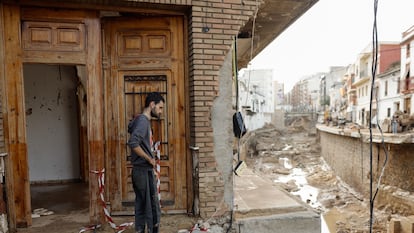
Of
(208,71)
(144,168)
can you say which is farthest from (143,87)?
(144,168)

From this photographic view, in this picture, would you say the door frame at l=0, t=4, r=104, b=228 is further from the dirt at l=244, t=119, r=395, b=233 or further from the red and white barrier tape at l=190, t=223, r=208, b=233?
the dirt at l=244, t=119, r=395, b=233

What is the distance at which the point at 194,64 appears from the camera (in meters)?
4.12

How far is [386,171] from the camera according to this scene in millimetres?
13945

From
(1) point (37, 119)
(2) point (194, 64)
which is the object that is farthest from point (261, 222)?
(1) point (37, 119)

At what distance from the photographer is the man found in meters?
3.35

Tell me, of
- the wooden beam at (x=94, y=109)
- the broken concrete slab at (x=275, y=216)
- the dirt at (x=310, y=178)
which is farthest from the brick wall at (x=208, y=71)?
the dirt at (x=310, y=178)

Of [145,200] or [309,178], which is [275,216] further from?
[309,178]

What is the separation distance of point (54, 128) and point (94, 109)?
3.37 m

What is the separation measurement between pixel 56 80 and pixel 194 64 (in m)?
4.52

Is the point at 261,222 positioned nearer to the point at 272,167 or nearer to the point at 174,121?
the point at 174,121

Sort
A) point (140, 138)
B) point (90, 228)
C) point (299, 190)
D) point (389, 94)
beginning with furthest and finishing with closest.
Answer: point (389, 94) < point (299, 190) < point (90, 228) < point (140, 138)

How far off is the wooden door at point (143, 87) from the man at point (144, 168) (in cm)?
80

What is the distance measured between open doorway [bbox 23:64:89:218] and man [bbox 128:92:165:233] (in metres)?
3.20

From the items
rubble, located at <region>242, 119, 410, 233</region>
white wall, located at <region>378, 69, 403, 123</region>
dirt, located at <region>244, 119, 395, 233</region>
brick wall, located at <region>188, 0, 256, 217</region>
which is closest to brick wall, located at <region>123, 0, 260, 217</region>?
brick wall, located at <region>188, 0, 256, 217</region>
